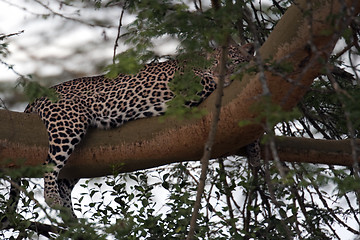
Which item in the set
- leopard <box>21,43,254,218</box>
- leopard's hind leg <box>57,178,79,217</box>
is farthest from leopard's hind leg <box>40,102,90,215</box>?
leopard's hind leg <box>57,178,79,217</box>

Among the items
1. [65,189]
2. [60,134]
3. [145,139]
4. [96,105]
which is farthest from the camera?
[65,189]

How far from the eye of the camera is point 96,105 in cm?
643

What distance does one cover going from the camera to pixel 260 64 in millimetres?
3459

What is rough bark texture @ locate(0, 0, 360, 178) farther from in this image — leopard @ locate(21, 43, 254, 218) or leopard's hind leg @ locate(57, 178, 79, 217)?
leopard's hind leg @ locate(57, 178, 79, 217)

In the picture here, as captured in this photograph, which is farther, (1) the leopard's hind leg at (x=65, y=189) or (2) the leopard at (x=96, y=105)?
(1) the leopard's hind leg at (x=65, y=189)

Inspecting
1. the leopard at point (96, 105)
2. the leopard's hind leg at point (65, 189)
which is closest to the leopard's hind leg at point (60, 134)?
the leopard at point (96, 105)

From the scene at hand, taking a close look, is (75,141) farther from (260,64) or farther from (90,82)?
(260,64)

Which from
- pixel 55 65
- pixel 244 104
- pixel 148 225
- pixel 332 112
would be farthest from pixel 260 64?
pixel 55 65

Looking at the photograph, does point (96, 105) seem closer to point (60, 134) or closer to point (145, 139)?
point (60, 134)

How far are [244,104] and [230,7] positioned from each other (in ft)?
4.34

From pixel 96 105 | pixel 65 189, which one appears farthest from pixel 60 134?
pixel 65 189

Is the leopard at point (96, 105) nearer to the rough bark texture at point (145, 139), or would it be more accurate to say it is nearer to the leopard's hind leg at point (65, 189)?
the leopard's hind leg at point (65, 189)

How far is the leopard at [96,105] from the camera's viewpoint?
593cm

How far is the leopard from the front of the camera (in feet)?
19.5
